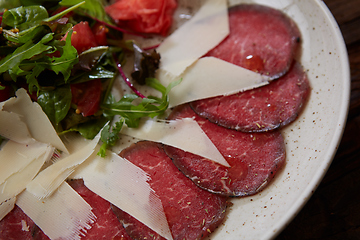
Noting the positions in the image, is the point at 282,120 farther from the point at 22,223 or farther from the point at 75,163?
the point at 22,223

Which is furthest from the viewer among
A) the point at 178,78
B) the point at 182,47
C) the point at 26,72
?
the point at 182,47

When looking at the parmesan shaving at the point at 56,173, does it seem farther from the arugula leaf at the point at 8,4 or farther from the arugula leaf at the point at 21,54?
the arugula leaf at the point at 8,4

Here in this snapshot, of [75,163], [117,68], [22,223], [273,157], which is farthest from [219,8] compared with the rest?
[22,223]

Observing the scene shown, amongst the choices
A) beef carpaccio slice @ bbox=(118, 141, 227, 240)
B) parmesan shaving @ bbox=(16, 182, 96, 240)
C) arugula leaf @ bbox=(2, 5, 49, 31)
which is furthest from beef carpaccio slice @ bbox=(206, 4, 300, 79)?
parmesan shaving @ bbox=(16, 182, 96, 240)

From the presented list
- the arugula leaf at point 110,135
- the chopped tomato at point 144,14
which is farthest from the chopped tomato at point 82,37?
the arugula leaf at point 110,135

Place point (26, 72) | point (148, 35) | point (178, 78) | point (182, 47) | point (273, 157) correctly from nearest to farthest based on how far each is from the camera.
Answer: point (273, 157) < point (26, 72) < point (178, 78) < point (182, 47) < point (148, 35)
